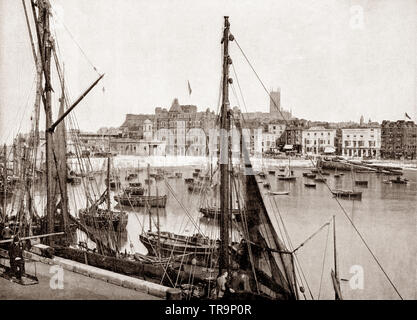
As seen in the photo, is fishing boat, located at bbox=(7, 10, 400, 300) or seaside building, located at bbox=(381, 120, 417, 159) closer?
fishing boat, located at bbox=(7, 10, 400, 300)

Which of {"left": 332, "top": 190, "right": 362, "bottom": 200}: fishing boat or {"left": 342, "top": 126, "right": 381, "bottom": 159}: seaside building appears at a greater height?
{"left": 342, "top": 126, "right": 381, "bottom": 159}: seaside building

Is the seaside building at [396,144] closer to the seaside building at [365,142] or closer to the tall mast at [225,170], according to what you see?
the seaside building at [365,142]

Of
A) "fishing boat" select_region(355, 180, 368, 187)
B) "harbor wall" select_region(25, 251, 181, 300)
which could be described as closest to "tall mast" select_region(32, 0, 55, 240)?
"harbor wall" select_region(25, 251, 181, 300)

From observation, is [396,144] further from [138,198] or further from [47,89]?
[138,198]

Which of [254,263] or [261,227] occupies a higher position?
[261,227]

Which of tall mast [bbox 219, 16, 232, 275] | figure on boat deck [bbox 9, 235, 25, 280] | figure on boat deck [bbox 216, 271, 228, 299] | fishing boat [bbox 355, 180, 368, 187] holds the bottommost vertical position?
fishing boat [bbox 355, 180, 368, 187]

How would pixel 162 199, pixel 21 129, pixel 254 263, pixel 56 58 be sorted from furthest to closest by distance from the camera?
pixel 162 199
pixel 21 129
pixel 56 58
pixel 254 263

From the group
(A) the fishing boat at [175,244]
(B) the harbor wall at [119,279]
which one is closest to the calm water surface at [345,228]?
(A) the fishing boat at [175,244]

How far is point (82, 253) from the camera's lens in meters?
4.93

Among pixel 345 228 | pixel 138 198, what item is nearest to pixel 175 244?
pixel 345 228

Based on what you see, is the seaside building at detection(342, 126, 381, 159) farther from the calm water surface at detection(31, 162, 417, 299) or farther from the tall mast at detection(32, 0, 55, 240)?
the tall mast at detection(32, 0, 55, 240)
